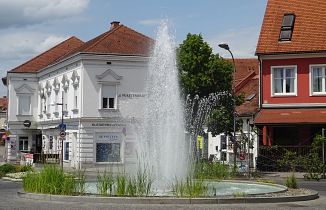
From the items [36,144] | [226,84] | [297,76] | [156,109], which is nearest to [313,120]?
[297,76]

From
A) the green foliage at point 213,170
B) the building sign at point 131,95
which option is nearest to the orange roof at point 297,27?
the building sign at point 131,95

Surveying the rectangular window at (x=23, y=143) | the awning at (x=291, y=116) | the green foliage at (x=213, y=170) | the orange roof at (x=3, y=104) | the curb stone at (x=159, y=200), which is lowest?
the curb stone at (x=159, y=200)

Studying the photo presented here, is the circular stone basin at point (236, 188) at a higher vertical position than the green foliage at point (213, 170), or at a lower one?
lower

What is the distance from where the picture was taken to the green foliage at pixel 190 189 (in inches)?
730

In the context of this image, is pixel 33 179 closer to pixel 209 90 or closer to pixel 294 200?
pixel 294 200

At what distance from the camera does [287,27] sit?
4338 cm

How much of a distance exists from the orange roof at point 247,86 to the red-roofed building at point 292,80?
736cm

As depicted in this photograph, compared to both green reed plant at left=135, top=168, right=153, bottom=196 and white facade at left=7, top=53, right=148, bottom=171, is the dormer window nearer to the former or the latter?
white facade at left=7, top=53, right=148, bottom=171

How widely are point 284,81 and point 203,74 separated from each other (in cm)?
567

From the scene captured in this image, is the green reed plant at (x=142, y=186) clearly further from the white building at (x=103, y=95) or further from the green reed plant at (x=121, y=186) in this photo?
the white building at (x=103, y=95)

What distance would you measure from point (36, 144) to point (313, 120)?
3824 cm

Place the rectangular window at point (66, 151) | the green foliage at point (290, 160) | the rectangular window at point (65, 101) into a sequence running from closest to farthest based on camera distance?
the green foliage at point (290, 160)
the rectangular window at point (66, 151)
the rectangular window at point (65, 101)

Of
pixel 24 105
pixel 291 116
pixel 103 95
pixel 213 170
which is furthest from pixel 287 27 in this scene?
pixel 24 105

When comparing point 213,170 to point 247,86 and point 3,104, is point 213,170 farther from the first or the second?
point 3,104
